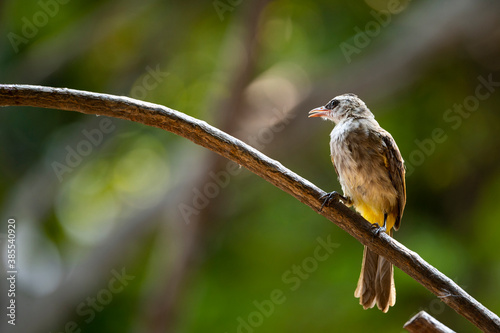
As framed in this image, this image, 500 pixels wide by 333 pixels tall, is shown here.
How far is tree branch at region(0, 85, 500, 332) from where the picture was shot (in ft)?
8.71

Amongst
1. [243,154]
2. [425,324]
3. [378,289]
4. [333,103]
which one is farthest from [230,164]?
[425,324]

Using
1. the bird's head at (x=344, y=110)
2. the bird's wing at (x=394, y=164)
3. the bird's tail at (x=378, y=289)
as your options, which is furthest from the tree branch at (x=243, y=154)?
the bird's head at (x=344, y=110)

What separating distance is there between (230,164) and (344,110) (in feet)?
10.7

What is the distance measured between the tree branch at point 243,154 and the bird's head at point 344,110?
1071 millimetres

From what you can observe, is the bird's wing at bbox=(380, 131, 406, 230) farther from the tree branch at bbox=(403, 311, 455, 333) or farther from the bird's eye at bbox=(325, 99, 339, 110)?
the tree branch at bbox=(403, 311, 455, 333)

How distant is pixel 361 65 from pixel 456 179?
2651 millimetres

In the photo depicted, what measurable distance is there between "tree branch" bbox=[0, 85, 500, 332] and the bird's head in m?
1.07

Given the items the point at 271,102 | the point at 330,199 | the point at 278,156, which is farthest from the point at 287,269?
the point at 330,199

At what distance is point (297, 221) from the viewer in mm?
8172

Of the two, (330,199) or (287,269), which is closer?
(330,199)

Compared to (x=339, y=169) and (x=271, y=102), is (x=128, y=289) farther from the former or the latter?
(x=339, y=169)

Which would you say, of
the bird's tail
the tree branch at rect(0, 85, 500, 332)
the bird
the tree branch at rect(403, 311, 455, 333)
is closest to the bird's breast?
the bird

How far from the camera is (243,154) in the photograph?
276 centimetres

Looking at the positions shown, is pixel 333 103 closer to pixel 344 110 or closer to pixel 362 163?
pixel 344 110
